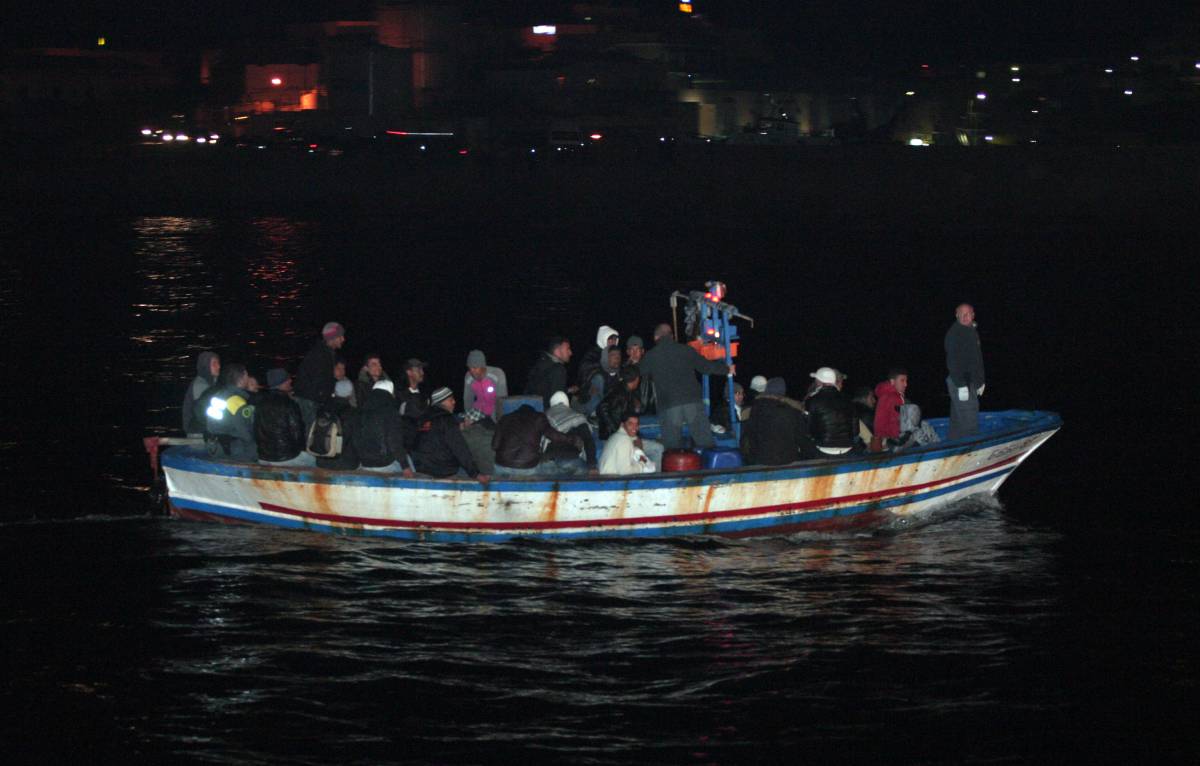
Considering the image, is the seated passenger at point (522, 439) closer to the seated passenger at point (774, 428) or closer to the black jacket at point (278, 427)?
the seated passenger at point (774, 428)

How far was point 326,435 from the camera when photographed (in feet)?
55.5

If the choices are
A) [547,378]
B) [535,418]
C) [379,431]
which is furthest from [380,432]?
[547,378]

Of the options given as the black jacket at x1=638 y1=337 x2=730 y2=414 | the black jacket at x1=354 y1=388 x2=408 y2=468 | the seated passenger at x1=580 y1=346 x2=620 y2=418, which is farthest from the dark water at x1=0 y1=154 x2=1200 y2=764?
the seated passenger at x1=580 y1=346 x2=620 y2=418

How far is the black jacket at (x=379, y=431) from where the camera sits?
1673cm

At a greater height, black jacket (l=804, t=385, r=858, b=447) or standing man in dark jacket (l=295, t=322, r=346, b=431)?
standing man in dark jacket (l=295, t=322, r=346, b=431)

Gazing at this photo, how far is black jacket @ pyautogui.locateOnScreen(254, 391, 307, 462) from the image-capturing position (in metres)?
16.9

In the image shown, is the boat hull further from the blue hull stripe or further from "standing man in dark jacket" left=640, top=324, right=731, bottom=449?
"standing man in dark jacket" left=640, top=324, right=731, bottom=449

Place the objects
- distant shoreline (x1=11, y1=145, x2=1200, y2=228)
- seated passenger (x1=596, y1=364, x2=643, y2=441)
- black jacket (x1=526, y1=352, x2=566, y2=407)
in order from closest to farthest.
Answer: seated passenger (x1=596, y1=364, x2=643, y2=441) < black jacket (x1=526, y1=352, x2=566, y2=407) < distant shoreline (x1=11, y1=145, x2=1200, y2=228)

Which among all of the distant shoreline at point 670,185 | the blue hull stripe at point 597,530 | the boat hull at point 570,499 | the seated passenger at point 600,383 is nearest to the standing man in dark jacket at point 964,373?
the boat hull at point 570,499

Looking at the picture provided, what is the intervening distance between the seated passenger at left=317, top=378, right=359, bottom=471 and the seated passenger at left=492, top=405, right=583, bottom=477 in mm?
1578

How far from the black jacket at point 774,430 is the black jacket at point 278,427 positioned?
201 inches

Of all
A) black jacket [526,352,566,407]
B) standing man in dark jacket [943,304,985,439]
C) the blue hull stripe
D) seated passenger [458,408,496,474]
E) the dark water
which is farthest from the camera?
black jacket [526,352,566,407]

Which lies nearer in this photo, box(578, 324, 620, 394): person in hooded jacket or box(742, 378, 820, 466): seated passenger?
box(742, 378, 820, 466): seated passenger

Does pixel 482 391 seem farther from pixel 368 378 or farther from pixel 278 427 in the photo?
pixel 278 427
